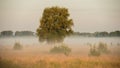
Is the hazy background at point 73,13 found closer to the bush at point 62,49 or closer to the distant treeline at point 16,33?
the distant treeline at point 16,33

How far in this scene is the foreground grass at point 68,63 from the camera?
9.73 feet

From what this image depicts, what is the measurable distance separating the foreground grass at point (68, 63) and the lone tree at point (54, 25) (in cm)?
22

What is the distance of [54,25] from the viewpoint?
3.02 m

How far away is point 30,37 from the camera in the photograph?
9.91 feet

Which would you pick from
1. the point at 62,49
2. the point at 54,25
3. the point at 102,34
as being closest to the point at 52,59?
the point at 62,49

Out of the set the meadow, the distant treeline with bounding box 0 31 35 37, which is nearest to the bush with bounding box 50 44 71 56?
the meadow

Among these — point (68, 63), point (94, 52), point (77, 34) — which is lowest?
point (68, 63)

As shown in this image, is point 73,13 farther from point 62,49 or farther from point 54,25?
point 62,49

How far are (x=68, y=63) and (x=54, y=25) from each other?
1.45 ft

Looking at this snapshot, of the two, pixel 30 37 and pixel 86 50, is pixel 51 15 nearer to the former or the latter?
pixel 30 37

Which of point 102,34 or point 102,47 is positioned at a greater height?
point 102,34

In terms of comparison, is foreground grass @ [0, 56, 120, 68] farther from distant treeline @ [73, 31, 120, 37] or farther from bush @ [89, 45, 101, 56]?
distant treeline @ [73, 31, 120, 37]

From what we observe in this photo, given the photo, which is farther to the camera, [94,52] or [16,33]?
[16,33]

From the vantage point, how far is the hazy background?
2.98 meters
